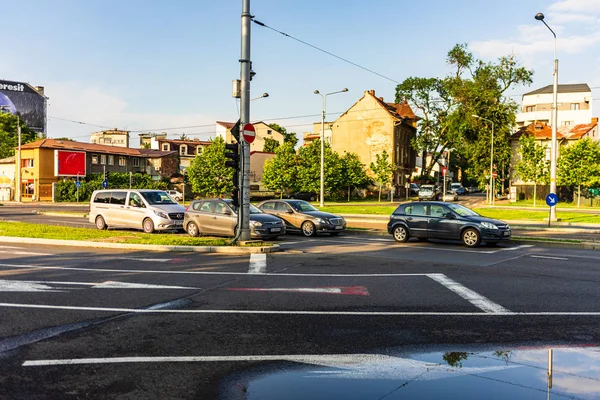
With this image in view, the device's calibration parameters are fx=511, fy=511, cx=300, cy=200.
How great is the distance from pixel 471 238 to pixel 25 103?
100592mm

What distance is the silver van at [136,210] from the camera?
20.2 m

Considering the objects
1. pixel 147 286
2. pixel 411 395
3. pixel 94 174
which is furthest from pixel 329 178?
pixel 411 395

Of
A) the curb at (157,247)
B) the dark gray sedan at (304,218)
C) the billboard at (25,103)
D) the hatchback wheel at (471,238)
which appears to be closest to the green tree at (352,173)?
the dark gray sedan at (304,218)

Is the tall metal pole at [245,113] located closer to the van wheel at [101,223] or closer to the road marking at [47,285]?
the road marking at [47,285]

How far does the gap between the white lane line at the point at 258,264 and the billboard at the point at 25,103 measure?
97037 mm

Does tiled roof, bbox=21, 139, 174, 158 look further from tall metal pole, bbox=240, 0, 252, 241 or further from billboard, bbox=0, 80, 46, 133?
tall metal pole, bbox=240, 0, 252, 241

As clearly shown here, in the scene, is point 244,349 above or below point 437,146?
below

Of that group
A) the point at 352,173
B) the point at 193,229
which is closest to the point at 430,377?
the point at 193,229

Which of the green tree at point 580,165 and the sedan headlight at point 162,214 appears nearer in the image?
the sedan headlight at point 162,214

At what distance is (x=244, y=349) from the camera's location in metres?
5.50

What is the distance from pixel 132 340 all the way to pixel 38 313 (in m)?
2.13

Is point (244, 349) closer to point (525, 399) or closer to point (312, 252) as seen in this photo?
point (525, 399)

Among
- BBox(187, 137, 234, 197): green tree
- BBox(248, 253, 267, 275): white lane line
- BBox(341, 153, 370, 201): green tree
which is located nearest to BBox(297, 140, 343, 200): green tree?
BBox(341, 153, 370, 201): green tree

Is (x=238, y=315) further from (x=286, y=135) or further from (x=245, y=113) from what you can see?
(x=286, y=135)
